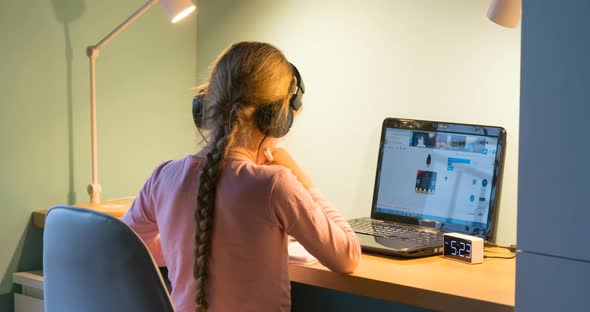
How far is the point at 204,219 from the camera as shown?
1.45 meters

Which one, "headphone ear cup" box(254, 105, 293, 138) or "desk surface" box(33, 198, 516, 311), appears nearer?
"desk surface" box(33, 198, 516, 311)

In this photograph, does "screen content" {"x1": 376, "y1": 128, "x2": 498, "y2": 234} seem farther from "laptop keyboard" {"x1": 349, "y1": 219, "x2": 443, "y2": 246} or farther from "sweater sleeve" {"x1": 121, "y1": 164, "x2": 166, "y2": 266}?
"sweater sleeve" {"x1": 121, "y1": 164, "x2": 166, "y2": 266}

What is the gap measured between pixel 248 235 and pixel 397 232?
581 millimetres

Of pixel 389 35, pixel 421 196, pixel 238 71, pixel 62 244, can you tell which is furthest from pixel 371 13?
pixel 62 244

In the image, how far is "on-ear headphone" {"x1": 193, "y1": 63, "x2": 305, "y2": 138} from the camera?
154cm

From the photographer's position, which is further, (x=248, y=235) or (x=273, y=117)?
(x=273, y=117)

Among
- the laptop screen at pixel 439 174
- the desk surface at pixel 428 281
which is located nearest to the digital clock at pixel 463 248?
the desk surface at pixel 428 281

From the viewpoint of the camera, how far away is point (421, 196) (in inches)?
78.7

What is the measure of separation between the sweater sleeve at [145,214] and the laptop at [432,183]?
500mm

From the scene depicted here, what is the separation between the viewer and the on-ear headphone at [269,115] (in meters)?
1.54

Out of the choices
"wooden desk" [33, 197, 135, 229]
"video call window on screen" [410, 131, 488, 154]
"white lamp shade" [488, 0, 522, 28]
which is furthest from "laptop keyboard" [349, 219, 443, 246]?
"wooden desk" [33, 197, 135, 229]

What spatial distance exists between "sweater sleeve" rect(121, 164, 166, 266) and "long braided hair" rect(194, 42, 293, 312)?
180 mm

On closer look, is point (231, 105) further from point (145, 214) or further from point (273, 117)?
point (145, 214)

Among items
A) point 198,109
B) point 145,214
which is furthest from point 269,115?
point 145,214
